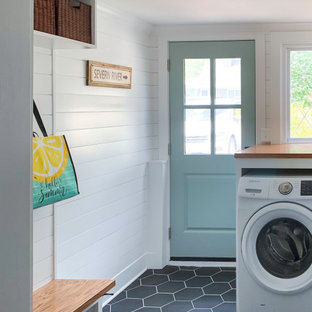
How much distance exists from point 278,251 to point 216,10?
6.17 feet

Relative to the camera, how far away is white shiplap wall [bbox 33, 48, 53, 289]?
296 centimetres

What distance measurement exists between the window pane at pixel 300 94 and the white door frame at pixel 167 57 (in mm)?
289

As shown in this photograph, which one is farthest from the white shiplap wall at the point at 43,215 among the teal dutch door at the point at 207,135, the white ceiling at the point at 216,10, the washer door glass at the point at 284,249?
the teal dutch door at the point at 207,135

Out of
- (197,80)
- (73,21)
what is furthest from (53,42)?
(197,80)

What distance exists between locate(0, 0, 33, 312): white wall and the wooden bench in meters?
2.11

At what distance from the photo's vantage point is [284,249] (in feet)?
11.5

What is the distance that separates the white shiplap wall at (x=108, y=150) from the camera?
3.40 meters

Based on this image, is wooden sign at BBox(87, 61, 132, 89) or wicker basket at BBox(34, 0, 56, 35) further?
wooden sign at BBox(87, 61, 132, 89)

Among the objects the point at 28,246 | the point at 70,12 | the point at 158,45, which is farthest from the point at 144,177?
the point at 28,246

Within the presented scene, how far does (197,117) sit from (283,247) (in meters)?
1.81

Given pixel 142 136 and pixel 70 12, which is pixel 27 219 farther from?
pixel 142 136

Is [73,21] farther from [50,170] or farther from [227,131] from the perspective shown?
[227,131]

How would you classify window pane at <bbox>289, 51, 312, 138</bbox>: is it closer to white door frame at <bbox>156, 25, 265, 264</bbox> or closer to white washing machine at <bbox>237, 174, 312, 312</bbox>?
white door frame at <bbox>156, 25, 265, 264</bbox>

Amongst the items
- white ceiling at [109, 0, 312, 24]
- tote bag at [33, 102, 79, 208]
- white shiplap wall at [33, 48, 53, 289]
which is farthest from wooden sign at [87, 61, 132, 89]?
tote bag at [33, 102, 79, 208]
